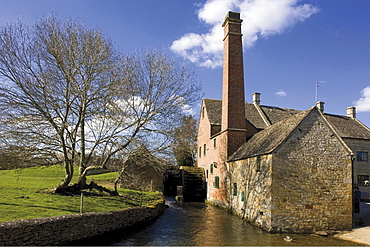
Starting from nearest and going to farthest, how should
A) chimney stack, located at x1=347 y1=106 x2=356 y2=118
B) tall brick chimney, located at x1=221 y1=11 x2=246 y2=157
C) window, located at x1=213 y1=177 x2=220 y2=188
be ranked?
tall brick chimney, located at x1=221 y1=11 x2=246 y2=157
window, located at x1=213 y1=177 x2=220 y2=188
chimney stack, located at x1=347 y1=106 x2=356 y2=118

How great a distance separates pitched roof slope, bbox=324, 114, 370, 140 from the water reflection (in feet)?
53.8

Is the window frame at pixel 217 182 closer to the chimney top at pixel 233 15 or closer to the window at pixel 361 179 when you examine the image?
the chimney top at pixel 233 15

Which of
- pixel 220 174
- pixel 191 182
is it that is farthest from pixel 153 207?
pixel 191 182

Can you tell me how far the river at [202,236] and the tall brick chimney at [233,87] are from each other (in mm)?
6144

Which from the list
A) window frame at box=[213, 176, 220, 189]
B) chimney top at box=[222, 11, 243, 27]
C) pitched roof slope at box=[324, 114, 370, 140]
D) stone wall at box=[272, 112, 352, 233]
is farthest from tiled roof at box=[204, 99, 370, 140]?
stone wall at box=[272, 112, 352, 233]

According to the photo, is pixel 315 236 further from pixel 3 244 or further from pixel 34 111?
pixel 34 111

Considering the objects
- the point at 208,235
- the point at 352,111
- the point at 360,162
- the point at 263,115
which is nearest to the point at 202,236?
the point at 208,235

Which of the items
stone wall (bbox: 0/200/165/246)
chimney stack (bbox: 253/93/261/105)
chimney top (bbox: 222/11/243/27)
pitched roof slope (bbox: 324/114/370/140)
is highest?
chimney top (bbox: 222/11/243/27)

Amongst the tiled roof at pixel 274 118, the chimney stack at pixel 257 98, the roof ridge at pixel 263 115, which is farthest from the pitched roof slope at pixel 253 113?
the chimney stack at pixel 257 98

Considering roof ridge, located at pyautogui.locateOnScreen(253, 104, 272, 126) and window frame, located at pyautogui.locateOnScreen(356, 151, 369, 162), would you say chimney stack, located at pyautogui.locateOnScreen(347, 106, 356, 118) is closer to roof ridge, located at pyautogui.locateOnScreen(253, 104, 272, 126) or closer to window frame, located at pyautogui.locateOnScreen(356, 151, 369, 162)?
window frame, located at pyautogui.locateOnScreen(356, 151, 369, 162)

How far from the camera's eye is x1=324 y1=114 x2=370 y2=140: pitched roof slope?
25297 millimetres

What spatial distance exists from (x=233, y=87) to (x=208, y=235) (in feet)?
34.8

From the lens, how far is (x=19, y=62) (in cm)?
1216

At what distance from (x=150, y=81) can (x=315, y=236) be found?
10846 millimetres
